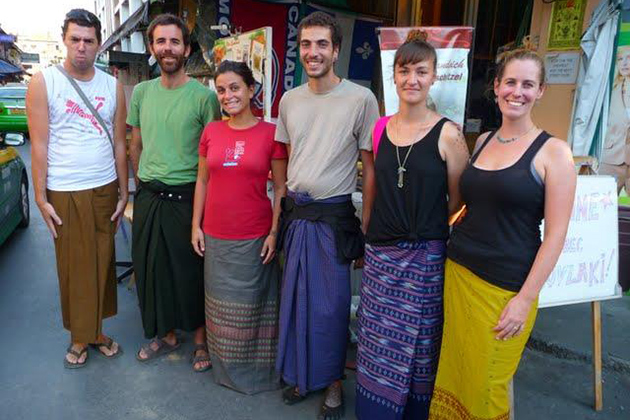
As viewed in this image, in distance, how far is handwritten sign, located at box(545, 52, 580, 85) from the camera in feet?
13.9

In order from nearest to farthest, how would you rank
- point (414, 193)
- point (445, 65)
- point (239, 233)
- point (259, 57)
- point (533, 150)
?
1. point (533, 150)
2. point (414, 193)
3. point (239, 233)
4. point (445, 65)
5. point (259, 57)

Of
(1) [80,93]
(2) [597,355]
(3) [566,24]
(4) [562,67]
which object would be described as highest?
(3) [566,24]

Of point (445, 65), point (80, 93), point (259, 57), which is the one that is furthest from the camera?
point (259, 57)

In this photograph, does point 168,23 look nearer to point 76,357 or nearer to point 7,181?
point 76,357

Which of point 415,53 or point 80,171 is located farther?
point 80,171

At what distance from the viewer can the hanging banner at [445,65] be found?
3.18 meters

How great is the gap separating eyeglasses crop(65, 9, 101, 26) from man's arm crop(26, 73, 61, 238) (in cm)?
37

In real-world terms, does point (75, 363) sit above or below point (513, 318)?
below

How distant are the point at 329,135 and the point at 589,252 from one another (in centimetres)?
160

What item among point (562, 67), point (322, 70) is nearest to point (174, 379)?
point (322, 70)

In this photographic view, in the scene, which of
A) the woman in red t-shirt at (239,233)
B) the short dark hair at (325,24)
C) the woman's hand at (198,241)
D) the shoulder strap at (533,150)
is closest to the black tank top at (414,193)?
the shoulder strap at (533,150)

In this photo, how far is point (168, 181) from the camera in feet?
8.65

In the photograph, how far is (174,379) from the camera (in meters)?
2.80

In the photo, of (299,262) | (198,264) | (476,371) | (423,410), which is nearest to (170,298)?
(198,264)
